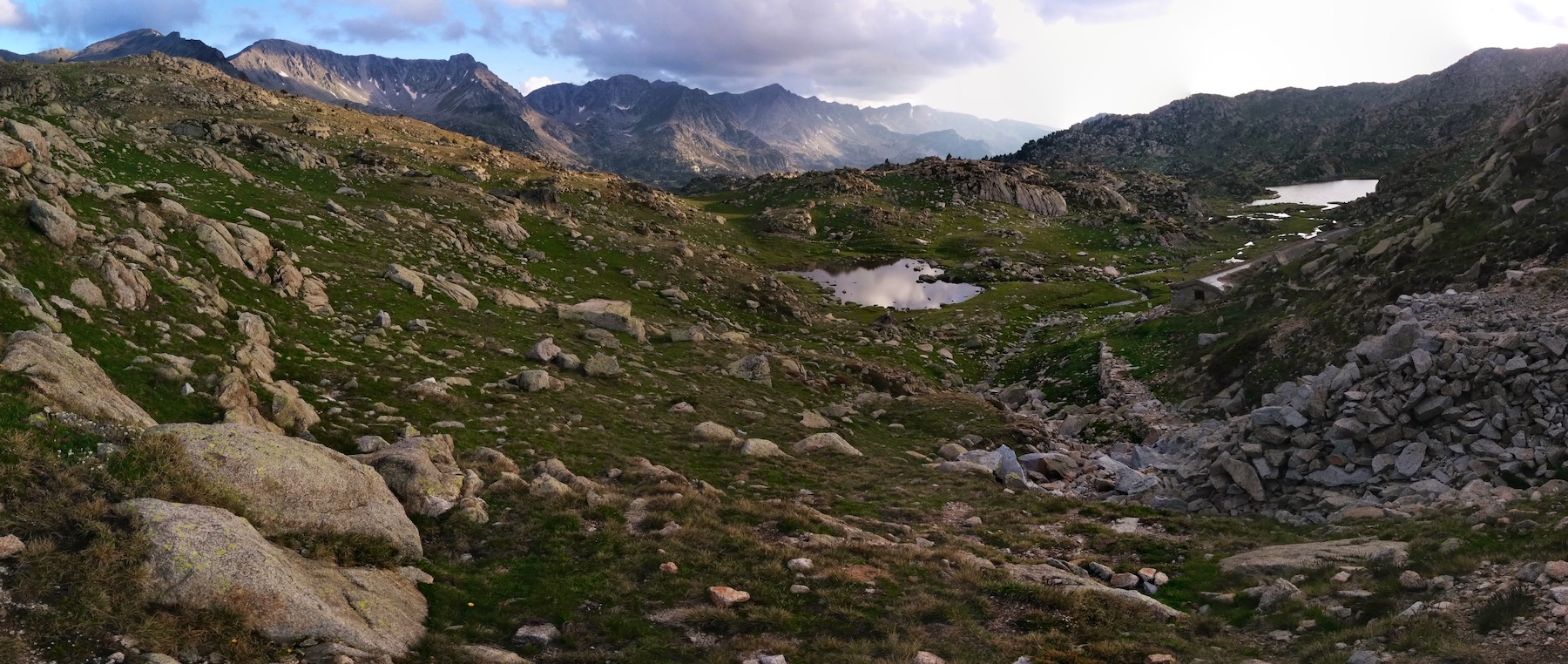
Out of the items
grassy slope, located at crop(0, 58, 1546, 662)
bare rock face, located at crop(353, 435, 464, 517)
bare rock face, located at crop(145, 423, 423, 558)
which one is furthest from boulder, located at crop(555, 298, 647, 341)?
bare rock face, located at crop(145, 423, 423, 558)

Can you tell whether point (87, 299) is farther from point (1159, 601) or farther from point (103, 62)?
point (103, 62)

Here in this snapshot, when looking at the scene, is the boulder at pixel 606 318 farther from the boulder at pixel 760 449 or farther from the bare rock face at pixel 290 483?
the bare rock face at pixel 290 483

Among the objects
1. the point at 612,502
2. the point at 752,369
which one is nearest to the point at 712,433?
the point at 612,502

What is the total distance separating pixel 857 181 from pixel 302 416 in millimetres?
168487

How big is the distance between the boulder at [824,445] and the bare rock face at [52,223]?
24.5m

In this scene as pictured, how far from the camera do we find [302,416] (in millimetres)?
20469

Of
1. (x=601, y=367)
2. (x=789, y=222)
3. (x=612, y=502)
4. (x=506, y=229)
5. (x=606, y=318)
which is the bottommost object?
(x=612, y=502)

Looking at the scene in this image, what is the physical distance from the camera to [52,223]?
20656 millimetres

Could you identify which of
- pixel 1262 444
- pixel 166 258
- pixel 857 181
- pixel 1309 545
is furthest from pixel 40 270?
pixel 857 181

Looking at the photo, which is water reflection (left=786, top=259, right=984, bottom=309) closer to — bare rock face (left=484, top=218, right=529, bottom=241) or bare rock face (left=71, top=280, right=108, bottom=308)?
bare rock face (left=484, top=218, right=529, bottom=241)

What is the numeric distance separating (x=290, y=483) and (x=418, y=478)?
3649 millimetres

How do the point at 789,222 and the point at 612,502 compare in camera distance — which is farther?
the point at 789,222

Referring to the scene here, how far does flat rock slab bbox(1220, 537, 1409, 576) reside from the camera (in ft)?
50.8

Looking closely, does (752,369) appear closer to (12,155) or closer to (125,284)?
(125,284)
